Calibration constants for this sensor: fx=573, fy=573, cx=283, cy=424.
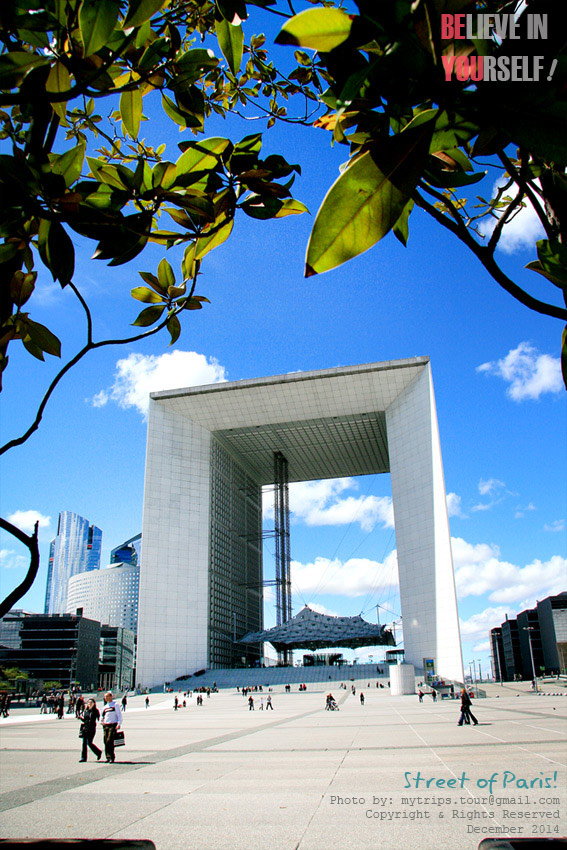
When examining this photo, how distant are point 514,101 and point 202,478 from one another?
60.5 metres

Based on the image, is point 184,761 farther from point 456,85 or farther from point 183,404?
point 183,404

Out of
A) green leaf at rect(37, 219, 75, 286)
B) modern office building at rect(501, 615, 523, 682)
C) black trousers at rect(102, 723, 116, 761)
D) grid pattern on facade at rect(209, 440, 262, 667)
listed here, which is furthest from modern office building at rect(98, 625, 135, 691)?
green leaf at rect(37, 219, 75, 286)

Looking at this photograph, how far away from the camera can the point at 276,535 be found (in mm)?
69938

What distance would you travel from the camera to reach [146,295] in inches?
67.9

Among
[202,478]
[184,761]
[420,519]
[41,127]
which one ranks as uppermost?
[202,478]

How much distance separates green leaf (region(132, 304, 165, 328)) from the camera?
1.70 meters

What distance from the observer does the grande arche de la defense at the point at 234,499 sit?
5066 cm

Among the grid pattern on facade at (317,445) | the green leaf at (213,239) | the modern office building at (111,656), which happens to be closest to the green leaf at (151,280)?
the green leaf at (213,239)

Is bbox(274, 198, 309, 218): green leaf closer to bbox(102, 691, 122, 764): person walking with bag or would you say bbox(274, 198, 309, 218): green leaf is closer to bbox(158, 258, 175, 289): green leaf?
bbox(158, 258, 175, 289): green leaf

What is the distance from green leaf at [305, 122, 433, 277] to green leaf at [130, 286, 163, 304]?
1.00 m

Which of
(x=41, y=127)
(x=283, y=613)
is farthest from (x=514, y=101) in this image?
(x=283, y=613)

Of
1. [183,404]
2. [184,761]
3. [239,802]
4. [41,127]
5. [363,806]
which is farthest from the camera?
[183,404]

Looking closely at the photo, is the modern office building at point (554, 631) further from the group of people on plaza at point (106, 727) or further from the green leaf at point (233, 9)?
the green leaf at point (233, 9)

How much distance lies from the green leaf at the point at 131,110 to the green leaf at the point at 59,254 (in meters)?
0.32
